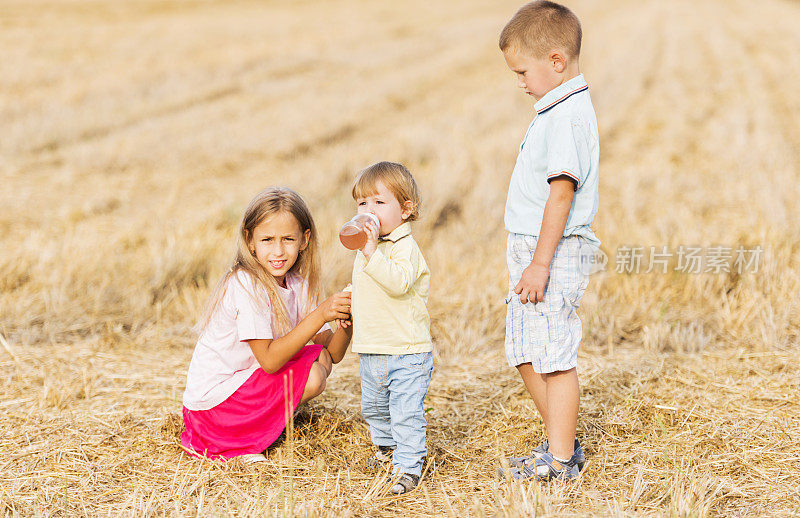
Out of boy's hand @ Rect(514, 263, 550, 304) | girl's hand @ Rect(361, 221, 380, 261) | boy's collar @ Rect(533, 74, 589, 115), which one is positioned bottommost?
boy's hand @ Rect(514, 263, 550, 304)

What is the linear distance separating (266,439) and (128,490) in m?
0.54

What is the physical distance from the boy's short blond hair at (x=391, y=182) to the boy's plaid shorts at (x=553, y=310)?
417 millimetres

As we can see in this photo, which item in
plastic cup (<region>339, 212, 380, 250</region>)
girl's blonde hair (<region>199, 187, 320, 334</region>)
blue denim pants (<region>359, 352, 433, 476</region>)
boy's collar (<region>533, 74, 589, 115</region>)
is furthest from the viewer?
girl's blonde hair (<region>199, 187, 320, 334</region>)

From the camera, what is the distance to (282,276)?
3.33 metres

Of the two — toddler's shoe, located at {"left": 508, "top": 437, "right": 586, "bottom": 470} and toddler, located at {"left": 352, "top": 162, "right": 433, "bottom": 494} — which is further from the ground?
toddler, located at {"left": 352, "top": 162, "right": 433, "bottom": 494}

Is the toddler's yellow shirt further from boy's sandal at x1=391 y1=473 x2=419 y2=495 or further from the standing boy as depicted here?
boy's sandal at x1=391 y1=473 x2=419 y2=495

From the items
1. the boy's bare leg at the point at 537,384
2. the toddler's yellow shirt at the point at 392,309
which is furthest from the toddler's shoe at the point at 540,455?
the toddler's yellow shirt at the point at 392,309

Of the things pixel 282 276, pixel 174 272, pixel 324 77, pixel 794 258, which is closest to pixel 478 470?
pixel 282 276

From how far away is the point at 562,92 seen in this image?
286 centimetres

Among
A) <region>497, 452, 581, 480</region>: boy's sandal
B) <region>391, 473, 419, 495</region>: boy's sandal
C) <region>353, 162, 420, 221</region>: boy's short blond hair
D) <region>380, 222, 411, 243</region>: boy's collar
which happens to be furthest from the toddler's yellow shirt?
<region>497, 452, 581, 480</region>: boy's sandal

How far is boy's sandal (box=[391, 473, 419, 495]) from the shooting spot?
116 inches

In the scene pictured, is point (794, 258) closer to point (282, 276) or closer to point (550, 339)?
point (550, 339)

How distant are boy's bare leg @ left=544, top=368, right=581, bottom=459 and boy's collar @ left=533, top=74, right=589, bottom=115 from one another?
0.97 metres

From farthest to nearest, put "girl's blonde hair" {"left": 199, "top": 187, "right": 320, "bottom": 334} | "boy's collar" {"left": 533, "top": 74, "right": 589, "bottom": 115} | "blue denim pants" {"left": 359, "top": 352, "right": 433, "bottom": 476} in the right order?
1. "girl's blonde hair" {"left": 199, "top": 187, "right": 320, "bottom": 334}
2. "blue denim pants" {"left": 359, "top": 352, "right": 433, "bottom": 476}
3. "boy's collar" {"left": 533, "top": 74, "right": 589, "bottom": 115}
